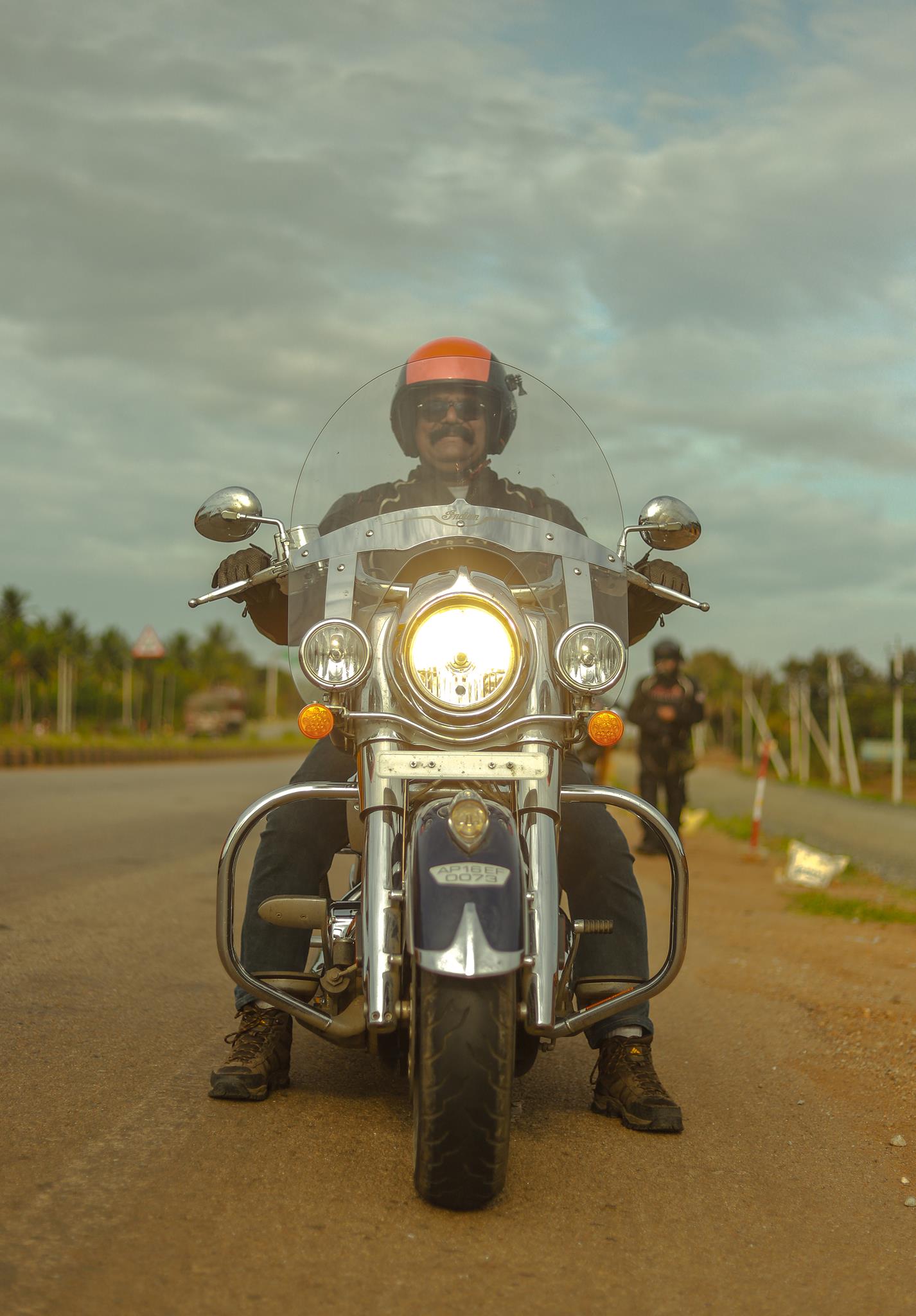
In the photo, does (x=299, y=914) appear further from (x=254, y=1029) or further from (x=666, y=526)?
(x=666, y=526)

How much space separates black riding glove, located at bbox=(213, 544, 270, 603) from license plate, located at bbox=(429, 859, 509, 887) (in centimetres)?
119

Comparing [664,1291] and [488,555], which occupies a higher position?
[488,555]

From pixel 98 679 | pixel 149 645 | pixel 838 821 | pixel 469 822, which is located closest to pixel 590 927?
pixel 469 822

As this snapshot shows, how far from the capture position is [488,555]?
3574 mm

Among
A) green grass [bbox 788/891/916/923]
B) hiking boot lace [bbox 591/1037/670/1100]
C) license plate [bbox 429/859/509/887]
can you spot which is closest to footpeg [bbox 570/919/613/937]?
hiking boot lace [bbox 591/1037/670/1100]

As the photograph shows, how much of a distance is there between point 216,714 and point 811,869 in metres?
68.1

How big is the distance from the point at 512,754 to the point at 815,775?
60436 millimetres

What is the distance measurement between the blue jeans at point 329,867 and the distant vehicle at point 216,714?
7320cm

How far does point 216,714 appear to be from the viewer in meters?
77.4

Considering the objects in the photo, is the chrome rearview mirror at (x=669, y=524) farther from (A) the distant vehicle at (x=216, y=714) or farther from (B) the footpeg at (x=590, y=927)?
(A) the distant vehicle at (x=216, y=714)

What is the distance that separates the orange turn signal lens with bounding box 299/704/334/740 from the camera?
332 cm

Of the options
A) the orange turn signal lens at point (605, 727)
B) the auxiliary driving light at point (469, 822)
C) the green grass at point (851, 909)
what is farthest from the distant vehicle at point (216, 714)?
the auxiliary driving light at point (469, 822)

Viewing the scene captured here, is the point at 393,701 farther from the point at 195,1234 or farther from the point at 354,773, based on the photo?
the point at 195,1234

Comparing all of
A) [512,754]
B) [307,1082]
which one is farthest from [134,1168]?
[512,754]
